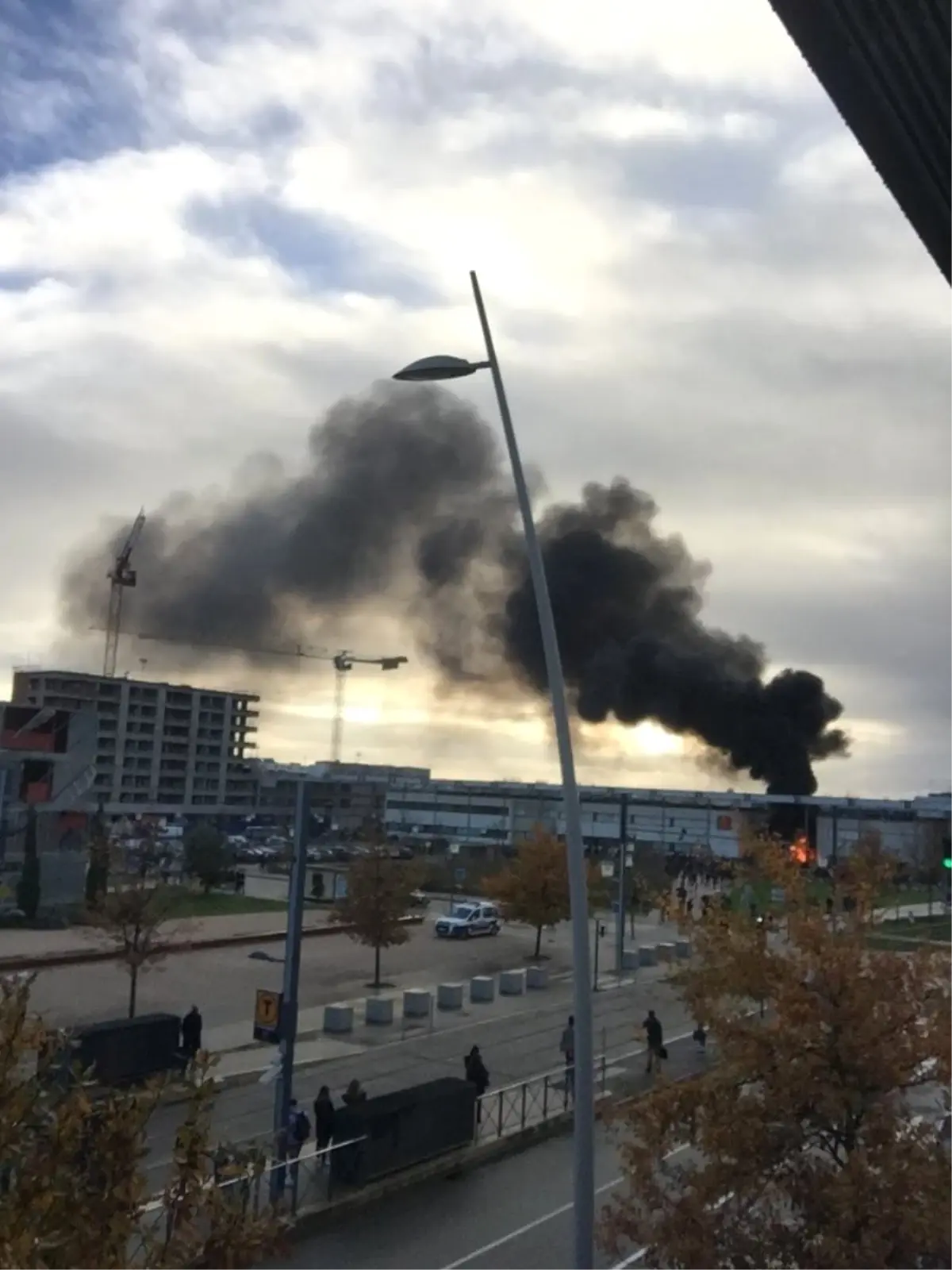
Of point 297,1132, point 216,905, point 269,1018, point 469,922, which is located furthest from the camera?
point 216,905

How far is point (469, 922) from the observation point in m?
39.9

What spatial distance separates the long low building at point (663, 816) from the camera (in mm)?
45438

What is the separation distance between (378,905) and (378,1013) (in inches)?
204

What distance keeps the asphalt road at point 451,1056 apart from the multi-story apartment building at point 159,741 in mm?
81021

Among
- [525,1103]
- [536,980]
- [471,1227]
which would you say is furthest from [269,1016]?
[536,980]

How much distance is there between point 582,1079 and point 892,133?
5996mm

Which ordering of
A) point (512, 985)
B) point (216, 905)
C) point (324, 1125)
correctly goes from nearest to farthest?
1. point (324, 1125)
2. point (512, 985)
3. point (216, 905)

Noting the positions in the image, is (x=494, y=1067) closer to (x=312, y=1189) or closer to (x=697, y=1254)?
(x=312, y=1189)

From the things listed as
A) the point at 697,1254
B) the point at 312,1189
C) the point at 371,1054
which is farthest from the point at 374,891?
the point at 697,1254

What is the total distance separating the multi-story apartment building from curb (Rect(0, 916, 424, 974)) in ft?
227

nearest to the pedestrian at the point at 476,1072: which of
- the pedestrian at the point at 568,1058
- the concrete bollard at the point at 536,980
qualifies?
the pedestrian at the point at 568,1058

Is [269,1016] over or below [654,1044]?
over

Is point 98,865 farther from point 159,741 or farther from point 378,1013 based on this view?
point 159,741

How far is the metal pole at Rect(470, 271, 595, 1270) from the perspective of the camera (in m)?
7.89
